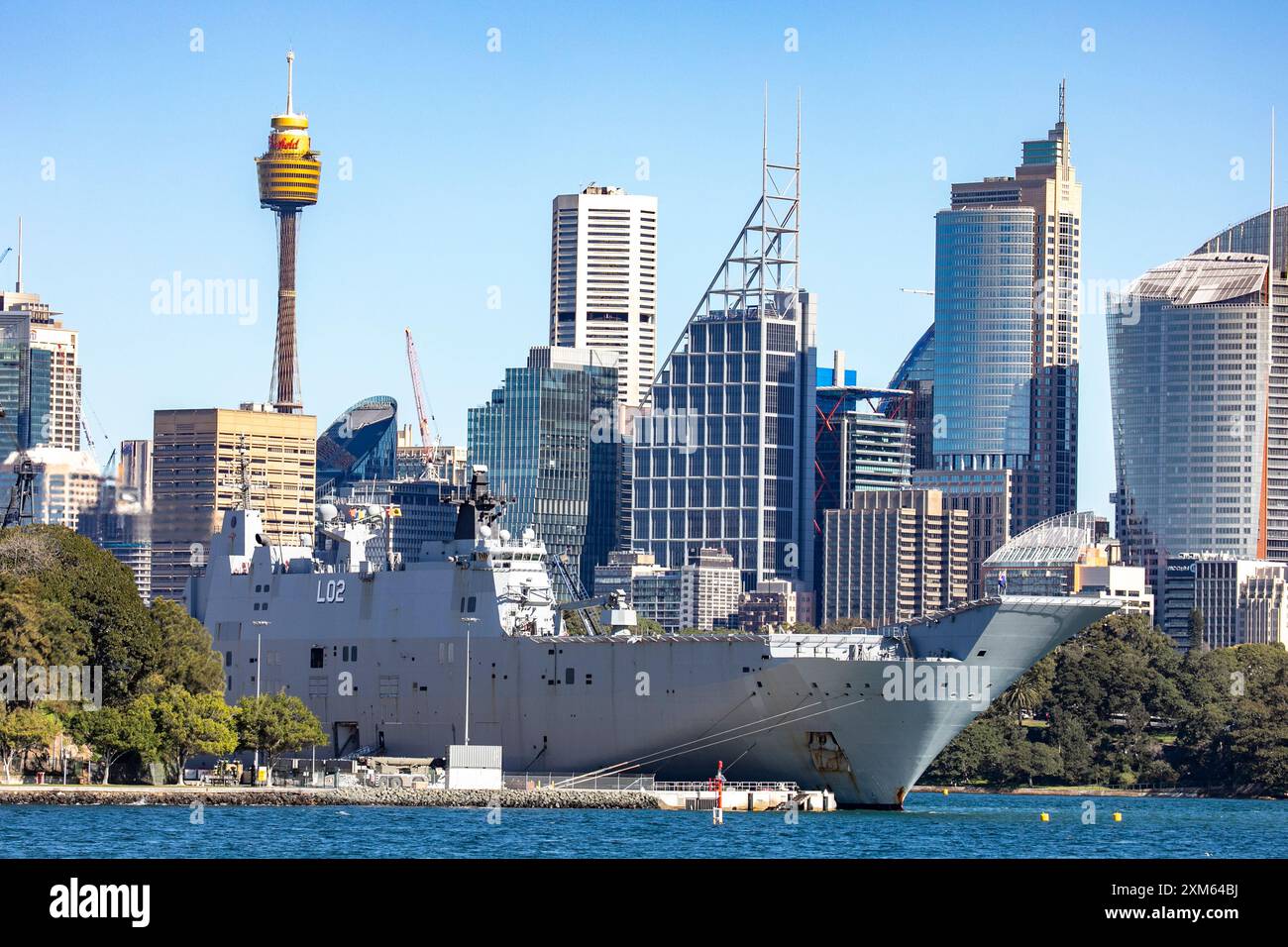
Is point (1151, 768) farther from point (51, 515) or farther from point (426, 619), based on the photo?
point (51, 515)

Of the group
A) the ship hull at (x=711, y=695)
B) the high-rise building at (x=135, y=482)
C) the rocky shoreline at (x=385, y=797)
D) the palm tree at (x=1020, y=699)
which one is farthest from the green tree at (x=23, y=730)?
the palm tree at (x=1020, y=699)

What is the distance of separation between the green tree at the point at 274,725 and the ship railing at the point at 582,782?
722 centimetres

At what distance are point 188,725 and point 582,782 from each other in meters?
13.5

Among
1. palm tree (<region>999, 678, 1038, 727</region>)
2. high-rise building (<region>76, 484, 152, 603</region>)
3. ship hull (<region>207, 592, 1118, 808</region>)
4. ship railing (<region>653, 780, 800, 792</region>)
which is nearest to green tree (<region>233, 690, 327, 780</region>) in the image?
ship hull (<region>207, 592, 1118, 808</region>)

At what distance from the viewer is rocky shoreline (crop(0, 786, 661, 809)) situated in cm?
6844

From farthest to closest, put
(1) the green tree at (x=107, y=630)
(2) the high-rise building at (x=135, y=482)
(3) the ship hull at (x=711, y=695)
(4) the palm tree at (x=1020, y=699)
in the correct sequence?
(4) the palm tree at (x=1020, y=699)
(2) the high-rise building at (x=135, y=482)
(1) the green tree at (x=107, y=630)
(3) the ship hull at (x=711, y=695)

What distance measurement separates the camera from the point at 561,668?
249ft

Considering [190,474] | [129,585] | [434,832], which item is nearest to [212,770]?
[129,585]

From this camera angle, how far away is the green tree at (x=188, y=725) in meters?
72.4

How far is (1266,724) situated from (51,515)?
7963 cm

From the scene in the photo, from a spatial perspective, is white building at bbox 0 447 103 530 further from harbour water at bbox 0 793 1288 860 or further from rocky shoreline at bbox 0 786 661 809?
harbour water at bbox 0 793 1288 860

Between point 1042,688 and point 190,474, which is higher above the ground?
point 190,474

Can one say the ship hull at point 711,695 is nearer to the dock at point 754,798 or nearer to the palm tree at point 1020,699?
the dock at point 754,798
